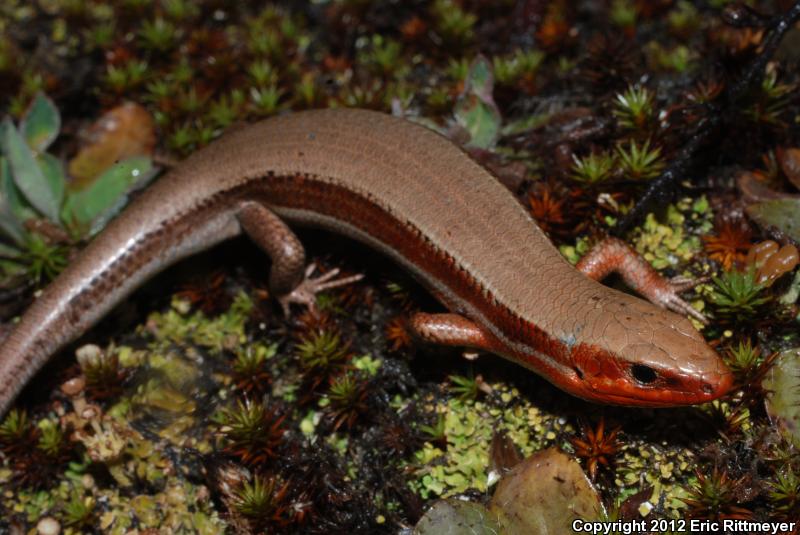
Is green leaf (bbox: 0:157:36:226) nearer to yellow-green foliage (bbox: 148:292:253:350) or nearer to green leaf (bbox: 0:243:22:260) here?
green leaf (bbox: 0:243:22:260)

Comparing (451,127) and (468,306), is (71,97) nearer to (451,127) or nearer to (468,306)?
(451,127)

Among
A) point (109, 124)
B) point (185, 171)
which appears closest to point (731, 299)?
point (185, 171)

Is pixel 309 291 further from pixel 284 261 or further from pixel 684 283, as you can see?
pixel 684 283

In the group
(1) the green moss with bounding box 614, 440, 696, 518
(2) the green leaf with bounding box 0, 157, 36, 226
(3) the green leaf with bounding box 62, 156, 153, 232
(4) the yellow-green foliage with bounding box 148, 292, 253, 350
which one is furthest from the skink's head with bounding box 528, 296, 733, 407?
(2) the green leaf with bounding box 0, 157, 36, 226

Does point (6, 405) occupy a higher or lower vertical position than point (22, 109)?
lower

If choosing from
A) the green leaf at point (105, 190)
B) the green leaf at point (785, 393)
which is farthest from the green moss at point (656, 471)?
the green leaf at point (105, 190)

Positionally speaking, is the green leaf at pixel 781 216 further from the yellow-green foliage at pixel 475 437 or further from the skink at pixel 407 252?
the yellow-green foliage at pixel 475 437

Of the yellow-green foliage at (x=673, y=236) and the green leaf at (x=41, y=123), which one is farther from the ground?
the green leaf at (x=41, y=123)

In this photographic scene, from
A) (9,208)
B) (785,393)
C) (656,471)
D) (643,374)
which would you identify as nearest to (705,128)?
(785,393)
